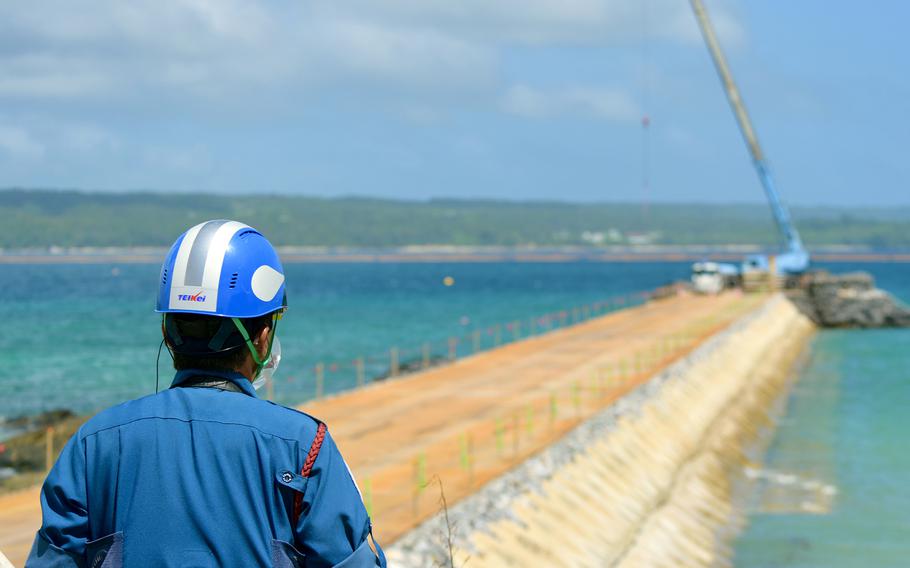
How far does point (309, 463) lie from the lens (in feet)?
9.85

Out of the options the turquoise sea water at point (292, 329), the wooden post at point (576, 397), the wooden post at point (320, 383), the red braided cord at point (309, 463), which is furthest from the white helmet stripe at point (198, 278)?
the turquoise sea water at point (292, 329)

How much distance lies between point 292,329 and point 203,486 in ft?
283

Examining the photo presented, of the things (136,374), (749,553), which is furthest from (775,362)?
(749,553)

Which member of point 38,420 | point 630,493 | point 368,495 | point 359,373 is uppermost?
point 368,495

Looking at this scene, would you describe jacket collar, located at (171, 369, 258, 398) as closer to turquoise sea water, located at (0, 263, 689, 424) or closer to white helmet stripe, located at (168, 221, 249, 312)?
white helmet stripe, located at (168, 221, 249, 312)

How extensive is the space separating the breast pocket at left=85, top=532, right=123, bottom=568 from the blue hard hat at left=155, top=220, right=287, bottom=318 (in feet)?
1.93

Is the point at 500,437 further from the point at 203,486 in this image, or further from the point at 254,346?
the point at 203,486

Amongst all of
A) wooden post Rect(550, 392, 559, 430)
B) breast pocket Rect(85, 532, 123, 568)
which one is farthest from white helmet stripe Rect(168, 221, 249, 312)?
wooden post Rect(550, 392, 559, 430)

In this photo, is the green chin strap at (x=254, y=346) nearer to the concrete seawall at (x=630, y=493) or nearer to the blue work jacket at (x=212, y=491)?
the blue work jacket at (x=212, y=491)

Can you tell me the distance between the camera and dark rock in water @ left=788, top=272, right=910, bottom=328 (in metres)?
88.6

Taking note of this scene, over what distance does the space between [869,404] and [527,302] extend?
81.4m

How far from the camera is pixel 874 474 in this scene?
3117 centimetres

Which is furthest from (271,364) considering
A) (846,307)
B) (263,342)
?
(846,307)

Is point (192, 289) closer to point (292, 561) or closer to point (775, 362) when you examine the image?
point (292, 561)
